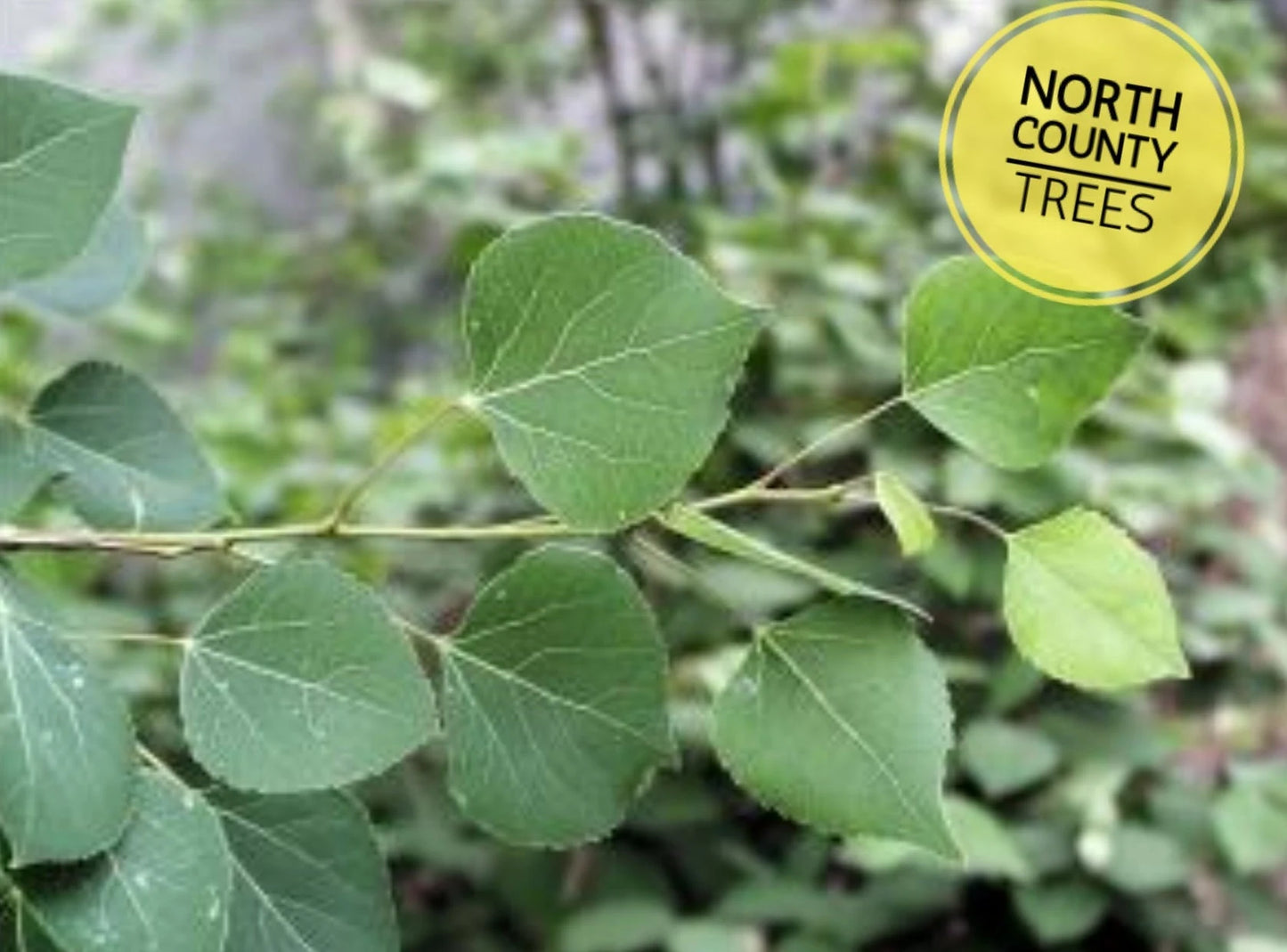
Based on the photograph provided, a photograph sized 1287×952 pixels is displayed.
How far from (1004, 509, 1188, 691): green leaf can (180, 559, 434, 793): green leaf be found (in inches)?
4.3

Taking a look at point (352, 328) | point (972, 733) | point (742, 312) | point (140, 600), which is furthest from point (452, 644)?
point (352, 328)

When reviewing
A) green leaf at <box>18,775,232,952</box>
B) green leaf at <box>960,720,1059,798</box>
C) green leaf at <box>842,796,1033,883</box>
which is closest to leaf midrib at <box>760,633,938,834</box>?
green leaf at <box>18,775,232,952</box>

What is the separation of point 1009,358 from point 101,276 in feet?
0.74

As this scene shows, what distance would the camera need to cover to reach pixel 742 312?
0.33m

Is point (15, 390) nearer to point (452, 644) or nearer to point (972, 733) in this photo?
point (972, 733)

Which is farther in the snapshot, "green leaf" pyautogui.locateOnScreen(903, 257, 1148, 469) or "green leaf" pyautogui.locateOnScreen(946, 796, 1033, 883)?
"green leaf" pyautogui.locateOnScreen(946, 796, 1033, 883)

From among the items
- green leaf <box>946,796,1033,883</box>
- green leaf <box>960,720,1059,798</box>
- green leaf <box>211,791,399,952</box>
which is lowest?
green leaf <box>960,720,1059,798</box>

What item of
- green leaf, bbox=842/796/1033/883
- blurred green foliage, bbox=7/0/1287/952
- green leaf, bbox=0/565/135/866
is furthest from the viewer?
A: blurred green foliage, bbox=7/0/1287/952

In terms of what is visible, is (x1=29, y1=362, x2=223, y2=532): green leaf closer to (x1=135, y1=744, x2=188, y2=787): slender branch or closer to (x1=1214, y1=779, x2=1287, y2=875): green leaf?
(x1=135, y1=744, x2=188, y2=787): slender branch

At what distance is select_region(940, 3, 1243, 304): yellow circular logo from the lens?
0.45m

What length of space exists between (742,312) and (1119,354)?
2.9 inches

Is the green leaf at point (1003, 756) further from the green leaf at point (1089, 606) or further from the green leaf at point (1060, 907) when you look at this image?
the green leaf at point (1089, 606)

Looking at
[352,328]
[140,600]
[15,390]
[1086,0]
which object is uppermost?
[1086,0]

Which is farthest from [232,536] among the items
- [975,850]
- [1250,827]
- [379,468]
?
[1250,827]
